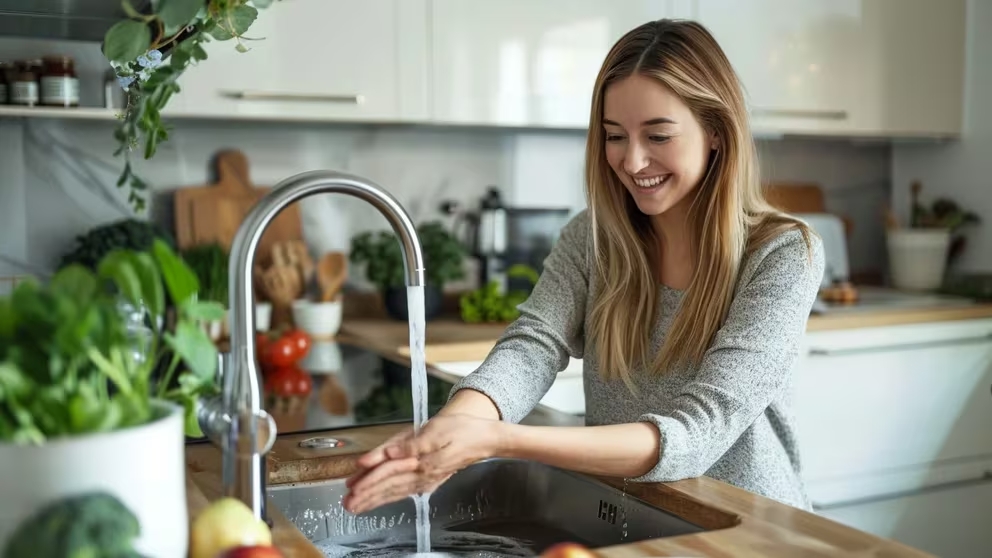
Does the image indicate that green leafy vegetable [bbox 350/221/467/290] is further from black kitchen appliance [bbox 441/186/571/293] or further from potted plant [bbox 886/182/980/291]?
potted plant [bbox 886/182/980/291]

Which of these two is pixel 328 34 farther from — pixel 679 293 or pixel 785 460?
pixel 785 460

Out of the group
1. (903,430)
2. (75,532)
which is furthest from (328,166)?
(75,532)

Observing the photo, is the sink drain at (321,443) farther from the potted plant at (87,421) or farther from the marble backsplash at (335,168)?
the marble backsplash at (335,168)

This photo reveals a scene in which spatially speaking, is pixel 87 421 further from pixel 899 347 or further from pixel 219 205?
pixel 899 347

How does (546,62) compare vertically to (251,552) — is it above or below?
above

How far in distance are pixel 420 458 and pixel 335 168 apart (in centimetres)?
183

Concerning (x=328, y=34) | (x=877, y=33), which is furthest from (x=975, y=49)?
(x=328, y=34)

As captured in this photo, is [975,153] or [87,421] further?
[975,153]

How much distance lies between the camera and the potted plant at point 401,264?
8.48ft

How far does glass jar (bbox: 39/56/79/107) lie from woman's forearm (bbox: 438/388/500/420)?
1401 millimetres

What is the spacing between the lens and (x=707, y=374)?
3.95 feet

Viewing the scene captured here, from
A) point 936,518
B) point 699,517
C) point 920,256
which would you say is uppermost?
point 920,256

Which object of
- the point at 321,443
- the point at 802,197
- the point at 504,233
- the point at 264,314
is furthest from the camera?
the point at 802,197

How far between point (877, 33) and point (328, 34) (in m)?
1.62
